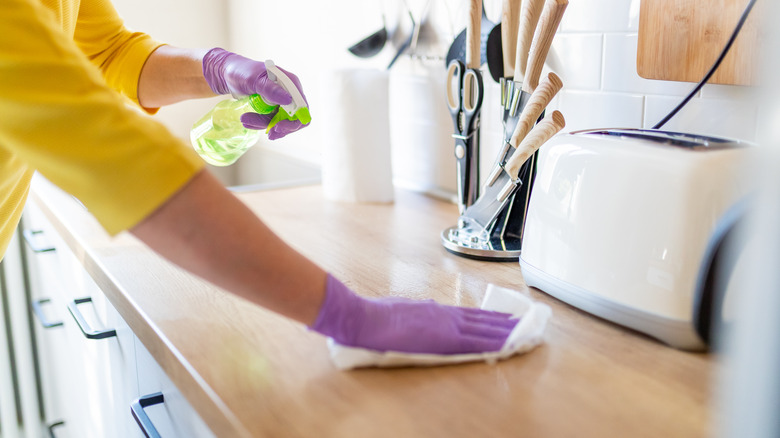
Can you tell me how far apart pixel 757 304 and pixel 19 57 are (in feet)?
1.85

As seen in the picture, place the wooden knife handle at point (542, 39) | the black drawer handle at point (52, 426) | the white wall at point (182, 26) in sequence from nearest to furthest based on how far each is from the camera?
the wooden knife handle at point (542, 39), the black drawer handle at point (52, 426), the white wall at point (182, 26)

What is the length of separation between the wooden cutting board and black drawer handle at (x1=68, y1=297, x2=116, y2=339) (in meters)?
0.81

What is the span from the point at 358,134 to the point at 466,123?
0.29 m

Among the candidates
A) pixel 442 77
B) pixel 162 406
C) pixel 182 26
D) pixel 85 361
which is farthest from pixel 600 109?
pixel 182 26

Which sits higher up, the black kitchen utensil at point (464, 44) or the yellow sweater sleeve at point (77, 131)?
the black kitchen utensil at point (464, 44)

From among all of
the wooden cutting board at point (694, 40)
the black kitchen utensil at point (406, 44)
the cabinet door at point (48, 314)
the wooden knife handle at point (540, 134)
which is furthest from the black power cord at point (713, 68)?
the cabinet door at point (48, 314)

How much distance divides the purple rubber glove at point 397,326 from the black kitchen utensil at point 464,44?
1.79 feet

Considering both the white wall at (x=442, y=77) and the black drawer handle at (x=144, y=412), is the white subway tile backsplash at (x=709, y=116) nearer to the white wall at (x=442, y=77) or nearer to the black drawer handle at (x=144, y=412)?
the white wall at (x=442, y=77)

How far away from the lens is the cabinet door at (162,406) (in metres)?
0.72

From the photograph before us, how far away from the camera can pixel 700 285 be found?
669 millimetres

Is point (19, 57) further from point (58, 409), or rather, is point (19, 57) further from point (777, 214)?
point (58, 409)

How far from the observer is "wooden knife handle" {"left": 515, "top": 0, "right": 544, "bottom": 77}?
0.94 meters

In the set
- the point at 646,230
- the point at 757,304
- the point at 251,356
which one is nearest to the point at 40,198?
the point at 251,356

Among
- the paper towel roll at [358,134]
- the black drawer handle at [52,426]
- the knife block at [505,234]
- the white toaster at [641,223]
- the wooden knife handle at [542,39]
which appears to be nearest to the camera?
the white toaster at [641,223]
